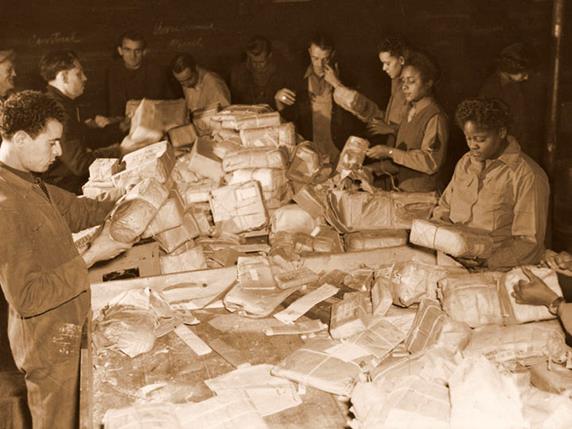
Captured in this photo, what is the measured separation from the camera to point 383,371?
3.41 m

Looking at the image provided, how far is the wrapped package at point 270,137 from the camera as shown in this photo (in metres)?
6.29

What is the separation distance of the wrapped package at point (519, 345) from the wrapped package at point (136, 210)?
2.16m

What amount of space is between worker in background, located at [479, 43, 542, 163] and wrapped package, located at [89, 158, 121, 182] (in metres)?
3.47

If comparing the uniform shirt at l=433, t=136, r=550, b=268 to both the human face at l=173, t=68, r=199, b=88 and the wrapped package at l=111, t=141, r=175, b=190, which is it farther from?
the human face at l=173, t=68, r=199, b=88

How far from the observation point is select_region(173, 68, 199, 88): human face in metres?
7.64

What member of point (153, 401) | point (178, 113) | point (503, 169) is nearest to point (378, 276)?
point (503, 169)

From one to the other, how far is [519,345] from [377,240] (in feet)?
5.98

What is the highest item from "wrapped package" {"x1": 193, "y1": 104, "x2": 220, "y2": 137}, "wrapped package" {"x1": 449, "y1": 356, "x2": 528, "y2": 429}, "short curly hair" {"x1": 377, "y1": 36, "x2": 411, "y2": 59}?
"short curly hair" {"x1": 377, "y1": 36, "x2": 411, "y2": 59}

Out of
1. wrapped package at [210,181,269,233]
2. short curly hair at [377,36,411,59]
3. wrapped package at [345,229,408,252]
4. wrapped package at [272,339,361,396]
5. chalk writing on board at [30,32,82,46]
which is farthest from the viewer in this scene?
chalk writing on board at [30,32,82,46]

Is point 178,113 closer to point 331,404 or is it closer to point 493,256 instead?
point 493,256

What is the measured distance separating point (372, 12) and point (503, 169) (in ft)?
21.4

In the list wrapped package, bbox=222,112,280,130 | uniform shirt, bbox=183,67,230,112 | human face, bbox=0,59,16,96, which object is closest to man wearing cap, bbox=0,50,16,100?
human face, bbox=0,59,16,96

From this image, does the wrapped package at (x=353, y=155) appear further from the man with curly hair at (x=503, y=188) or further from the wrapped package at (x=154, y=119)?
the wrapped package at (x=154, y=119)

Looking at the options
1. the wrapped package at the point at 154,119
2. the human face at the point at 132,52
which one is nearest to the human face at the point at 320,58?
the wrapped package at the point at 154,119
